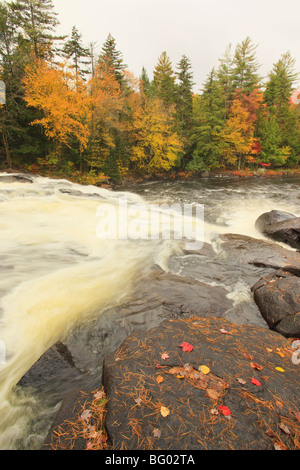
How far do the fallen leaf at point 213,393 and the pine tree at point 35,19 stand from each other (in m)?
23.6

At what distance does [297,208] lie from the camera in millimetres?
13180

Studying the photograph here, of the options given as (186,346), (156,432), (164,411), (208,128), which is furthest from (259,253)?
(208,128)

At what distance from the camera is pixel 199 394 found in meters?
2.22

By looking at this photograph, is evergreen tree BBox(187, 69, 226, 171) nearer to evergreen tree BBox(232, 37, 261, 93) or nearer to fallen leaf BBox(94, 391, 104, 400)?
evergreen tree BBox(232, 37, 261, 93)

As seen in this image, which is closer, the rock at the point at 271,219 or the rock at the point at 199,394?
the rock at the point at 199,394

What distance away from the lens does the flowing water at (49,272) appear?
2723 mm

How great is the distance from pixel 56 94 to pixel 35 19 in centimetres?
858

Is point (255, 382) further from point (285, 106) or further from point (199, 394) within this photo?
point (285, 106)

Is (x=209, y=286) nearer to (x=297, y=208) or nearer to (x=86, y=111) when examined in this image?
(x=297, y=208)

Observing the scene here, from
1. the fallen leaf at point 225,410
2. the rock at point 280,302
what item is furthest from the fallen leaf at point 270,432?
the rock at point 280,302

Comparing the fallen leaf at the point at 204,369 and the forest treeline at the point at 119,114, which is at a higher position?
the forest treeline at the point at 119,114

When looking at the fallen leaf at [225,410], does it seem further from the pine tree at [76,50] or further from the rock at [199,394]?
the pine tree at [76,50]

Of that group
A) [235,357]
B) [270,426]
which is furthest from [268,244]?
[270,426]
